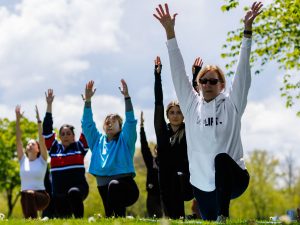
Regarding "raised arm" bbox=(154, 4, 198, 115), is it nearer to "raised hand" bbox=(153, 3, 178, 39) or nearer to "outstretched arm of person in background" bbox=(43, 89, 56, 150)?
"raised hand" bbox=(153, 3, 178, 39)

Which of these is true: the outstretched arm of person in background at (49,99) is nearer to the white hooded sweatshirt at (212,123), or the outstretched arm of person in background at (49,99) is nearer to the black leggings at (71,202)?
the black leggings at (71,202)

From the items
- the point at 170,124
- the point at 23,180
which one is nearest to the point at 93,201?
the point at 23,180

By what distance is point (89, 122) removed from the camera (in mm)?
12422

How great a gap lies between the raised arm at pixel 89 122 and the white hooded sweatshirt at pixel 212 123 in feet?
14.3

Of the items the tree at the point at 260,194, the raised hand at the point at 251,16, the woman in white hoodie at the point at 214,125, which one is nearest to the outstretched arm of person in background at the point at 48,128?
the woman in white hoodie at the point at 214,125

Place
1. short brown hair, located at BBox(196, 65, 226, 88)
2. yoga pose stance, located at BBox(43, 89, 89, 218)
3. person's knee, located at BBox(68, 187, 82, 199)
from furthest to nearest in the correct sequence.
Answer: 1. yoga pose stance, located at BBox(43, 89, 89, 218)
2. person's knee, located at BBox(68, 187, 82, 199)
3. short brown hair, located at BBox(196, 65, 226, 88)

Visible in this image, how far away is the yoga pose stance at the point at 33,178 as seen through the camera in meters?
14.9

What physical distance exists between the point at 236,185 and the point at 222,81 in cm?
150

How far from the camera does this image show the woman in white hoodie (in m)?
7.52

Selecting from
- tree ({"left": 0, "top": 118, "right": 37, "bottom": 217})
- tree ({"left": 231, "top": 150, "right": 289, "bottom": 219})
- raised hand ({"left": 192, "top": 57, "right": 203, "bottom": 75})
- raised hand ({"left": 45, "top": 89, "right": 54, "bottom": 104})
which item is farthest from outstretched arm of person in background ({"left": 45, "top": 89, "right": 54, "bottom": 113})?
tree ({"left": 231, "top": 150, "right": 289, "bottom": 219})

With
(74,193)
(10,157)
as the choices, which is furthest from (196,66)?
(10,157)

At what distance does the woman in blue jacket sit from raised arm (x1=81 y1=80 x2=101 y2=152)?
108 millimetres

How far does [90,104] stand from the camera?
492 inches

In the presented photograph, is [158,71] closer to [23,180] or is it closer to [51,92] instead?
[51,92]
